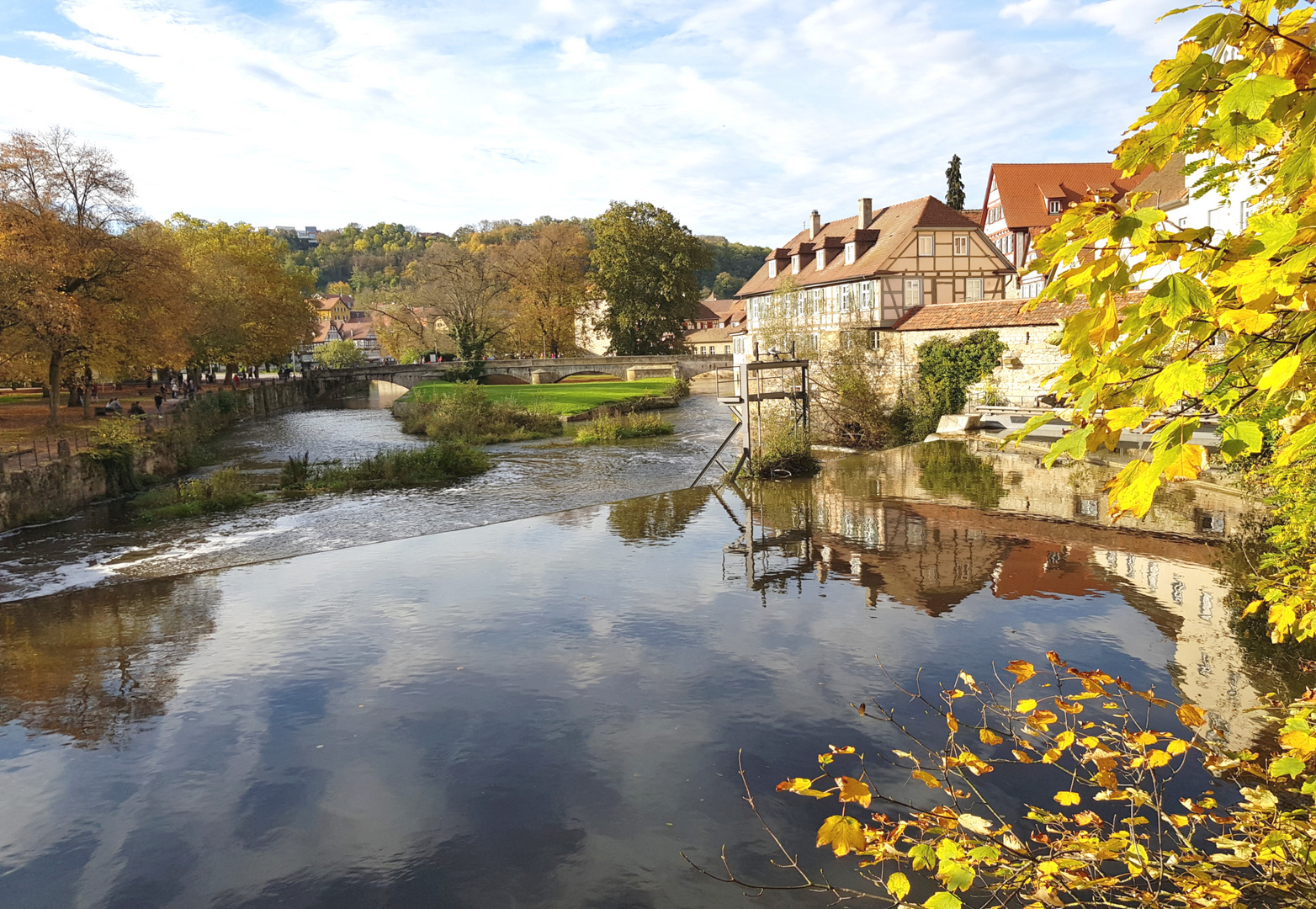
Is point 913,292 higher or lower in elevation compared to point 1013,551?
higher

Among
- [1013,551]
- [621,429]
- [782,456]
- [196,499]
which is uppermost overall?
[621,429]

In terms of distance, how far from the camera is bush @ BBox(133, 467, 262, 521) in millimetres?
20328

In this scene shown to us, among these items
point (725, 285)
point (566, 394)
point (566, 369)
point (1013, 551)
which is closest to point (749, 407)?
point (1013, 551)

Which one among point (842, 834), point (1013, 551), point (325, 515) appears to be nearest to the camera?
point (842, 834)

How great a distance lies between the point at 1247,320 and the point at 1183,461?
0.43 m

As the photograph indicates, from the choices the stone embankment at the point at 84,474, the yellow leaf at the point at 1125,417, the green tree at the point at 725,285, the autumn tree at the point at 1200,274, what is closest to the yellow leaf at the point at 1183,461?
the autumn tree at the point at 1200,274

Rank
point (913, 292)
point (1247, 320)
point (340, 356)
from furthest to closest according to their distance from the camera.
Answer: point (340, 356), point (913, 292), point (1247, 320)

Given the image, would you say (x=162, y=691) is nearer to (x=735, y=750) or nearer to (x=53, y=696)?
(x=53, y=696)

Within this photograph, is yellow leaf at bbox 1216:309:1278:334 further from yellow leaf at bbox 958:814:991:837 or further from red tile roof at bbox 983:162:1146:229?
red tile roof at bbox 983:162:1146:229

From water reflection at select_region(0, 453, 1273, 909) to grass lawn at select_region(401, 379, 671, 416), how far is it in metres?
27.9

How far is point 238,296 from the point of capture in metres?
47.9

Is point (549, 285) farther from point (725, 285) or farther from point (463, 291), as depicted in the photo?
point (725, 285)

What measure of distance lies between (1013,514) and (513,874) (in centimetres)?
1374

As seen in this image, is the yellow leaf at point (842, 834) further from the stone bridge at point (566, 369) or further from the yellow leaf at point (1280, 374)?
the stone bridge at point (566, 369)
